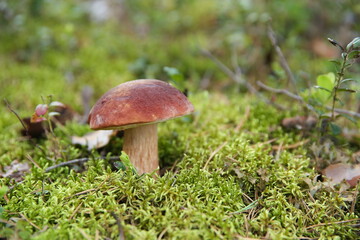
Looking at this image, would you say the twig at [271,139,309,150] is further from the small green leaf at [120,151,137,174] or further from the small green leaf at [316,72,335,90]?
the small green leaf at [120,151,137,174]

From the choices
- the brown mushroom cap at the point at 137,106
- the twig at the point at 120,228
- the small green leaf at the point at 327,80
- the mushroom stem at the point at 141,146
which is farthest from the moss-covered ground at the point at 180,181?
the small green leaf at the point at 327,80

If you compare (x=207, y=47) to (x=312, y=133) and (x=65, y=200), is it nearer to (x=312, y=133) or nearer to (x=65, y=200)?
(x=312, y=133)

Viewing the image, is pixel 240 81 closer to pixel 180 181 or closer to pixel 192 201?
pixel 180 181

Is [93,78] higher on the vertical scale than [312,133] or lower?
higher

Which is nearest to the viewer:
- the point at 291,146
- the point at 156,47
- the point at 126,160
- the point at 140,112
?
the point at 140,112

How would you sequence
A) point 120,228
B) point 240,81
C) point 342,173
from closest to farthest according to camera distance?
point 120,228, point 342,173, point 240,81

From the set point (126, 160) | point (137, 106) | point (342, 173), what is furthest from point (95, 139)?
point (342, 173)

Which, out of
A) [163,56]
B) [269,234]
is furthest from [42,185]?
[163,56]
